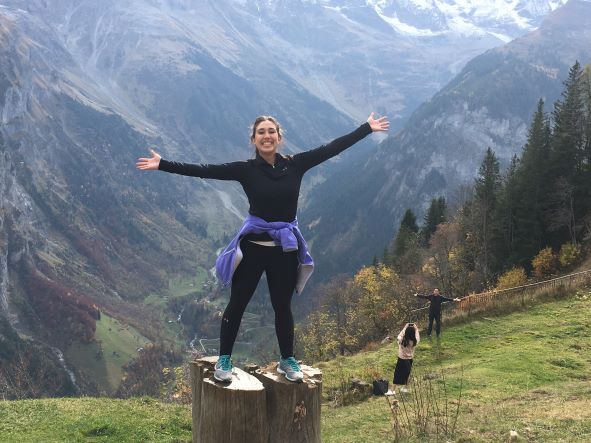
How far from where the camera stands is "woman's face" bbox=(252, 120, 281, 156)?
291 inches

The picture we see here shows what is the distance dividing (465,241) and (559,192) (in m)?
14.0

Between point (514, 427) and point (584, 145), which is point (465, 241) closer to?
point (584, 145)

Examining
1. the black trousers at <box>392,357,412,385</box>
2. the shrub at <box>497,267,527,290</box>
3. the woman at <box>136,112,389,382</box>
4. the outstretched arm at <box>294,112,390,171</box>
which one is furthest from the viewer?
the shrub at <box>497,267,527,290</box>

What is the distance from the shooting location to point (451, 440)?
35.0ft

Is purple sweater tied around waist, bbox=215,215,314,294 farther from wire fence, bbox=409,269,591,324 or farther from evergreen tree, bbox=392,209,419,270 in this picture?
evergreen tree, bbox=392,209,419,270

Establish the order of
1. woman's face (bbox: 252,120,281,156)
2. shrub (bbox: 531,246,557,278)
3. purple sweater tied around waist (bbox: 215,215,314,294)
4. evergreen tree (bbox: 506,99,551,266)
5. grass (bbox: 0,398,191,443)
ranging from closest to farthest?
purple sweater tied around waist (bbox: 215,215,314,294), woman's face (bbox: 252,120,281,156), grass (bbox: 0,398,191,443), shrub (bbox: 531,246,557,278), evergreen tree (bbox: 506,99,551,266)

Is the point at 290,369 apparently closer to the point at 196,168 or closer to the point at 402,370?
the point at 196,168

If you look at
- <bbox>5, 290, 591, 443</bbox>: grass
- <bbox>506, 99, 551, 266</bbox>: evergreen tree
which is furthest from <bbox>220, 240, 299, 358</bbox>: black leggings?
<bbox>506, 99, 551, 266</bbox>: evergreen tree

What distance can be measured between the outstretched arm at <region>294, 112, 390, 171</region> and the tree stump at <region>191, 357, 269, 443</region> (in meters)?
3.32

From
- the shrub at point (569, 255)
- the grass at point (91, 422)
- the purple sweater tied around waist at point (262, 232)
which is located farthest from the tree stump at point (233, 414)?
the shrub at point (569, 255)

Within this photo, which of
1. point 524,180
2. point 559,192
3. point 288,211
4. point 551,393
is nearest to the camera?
point 288,211

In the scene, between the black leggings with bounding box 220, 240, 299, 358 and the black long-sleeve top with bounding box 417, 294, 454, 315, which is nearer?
the black leggings with bounding box 220, 240, 299, 358

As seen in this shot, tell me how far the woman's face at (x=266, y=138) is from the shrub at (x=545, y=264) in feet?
140

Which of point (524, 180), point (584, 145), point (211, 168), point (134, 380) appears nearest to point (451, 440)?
point (211, 168)
